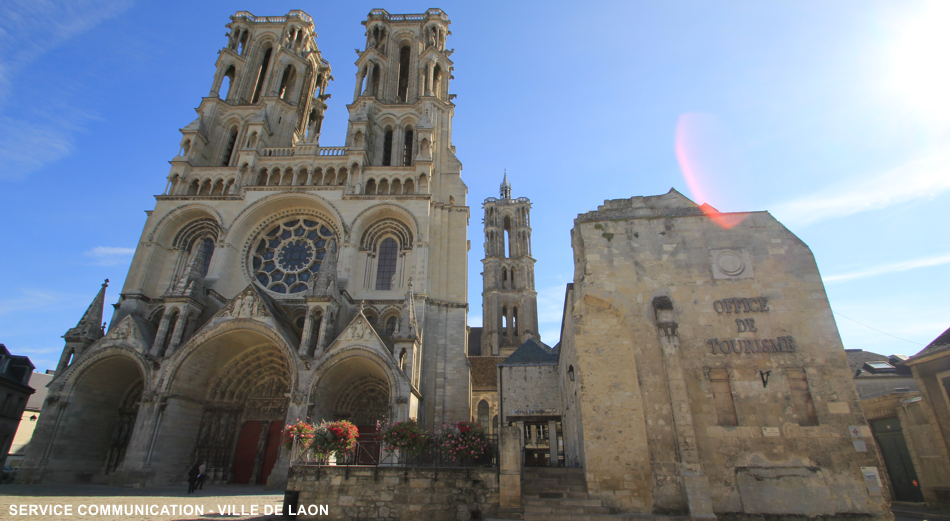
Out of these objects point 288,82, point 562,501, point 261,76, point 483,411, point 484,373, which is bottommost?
point 562,501

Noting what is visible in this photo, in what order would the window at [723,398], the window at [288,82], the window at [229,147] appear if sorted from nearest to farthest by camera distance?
1. the window at [723,398]
2. the window at [229,147]
3. the window at [288,82]

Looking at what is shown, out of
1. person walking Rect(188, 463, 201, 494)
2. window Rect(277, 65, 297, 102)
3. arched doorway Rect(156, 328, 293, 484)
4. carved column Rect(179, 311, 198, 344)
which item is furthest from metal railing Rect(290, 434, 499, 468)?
window Rect(277, 65, 297, 102)

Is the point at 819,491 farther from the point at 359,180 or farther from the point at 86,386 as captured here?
the point at 86,386

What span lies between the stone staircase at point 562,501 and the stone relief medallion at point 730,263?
19.8ft

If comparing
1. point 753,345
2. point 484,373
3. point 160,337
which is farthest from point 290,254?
point 753,345

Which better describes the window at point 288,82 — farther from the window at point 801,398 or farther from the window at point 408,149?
the window at point 801,398

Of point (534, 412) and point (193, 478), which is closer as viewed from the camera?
point (193, 478)

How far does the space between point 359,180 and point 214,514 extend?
1666 cm

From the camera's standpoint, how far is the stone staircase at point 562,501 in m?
9.48

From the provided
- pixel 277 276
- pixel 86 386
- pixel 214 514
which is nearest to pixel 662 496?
pixel 214 514

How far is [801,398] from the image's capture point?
10.6 meters

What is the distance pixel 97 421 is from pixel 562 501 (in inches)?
744

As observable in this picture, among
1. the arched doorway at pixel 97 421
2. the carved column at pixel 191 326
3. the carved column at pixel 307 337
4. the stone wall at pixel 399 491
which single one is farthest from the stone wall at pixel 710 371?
the arched doorway at pixel 97 421

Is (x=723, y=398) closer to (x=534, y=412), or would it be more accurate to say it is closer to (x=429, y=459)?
(x=429, y=459)
